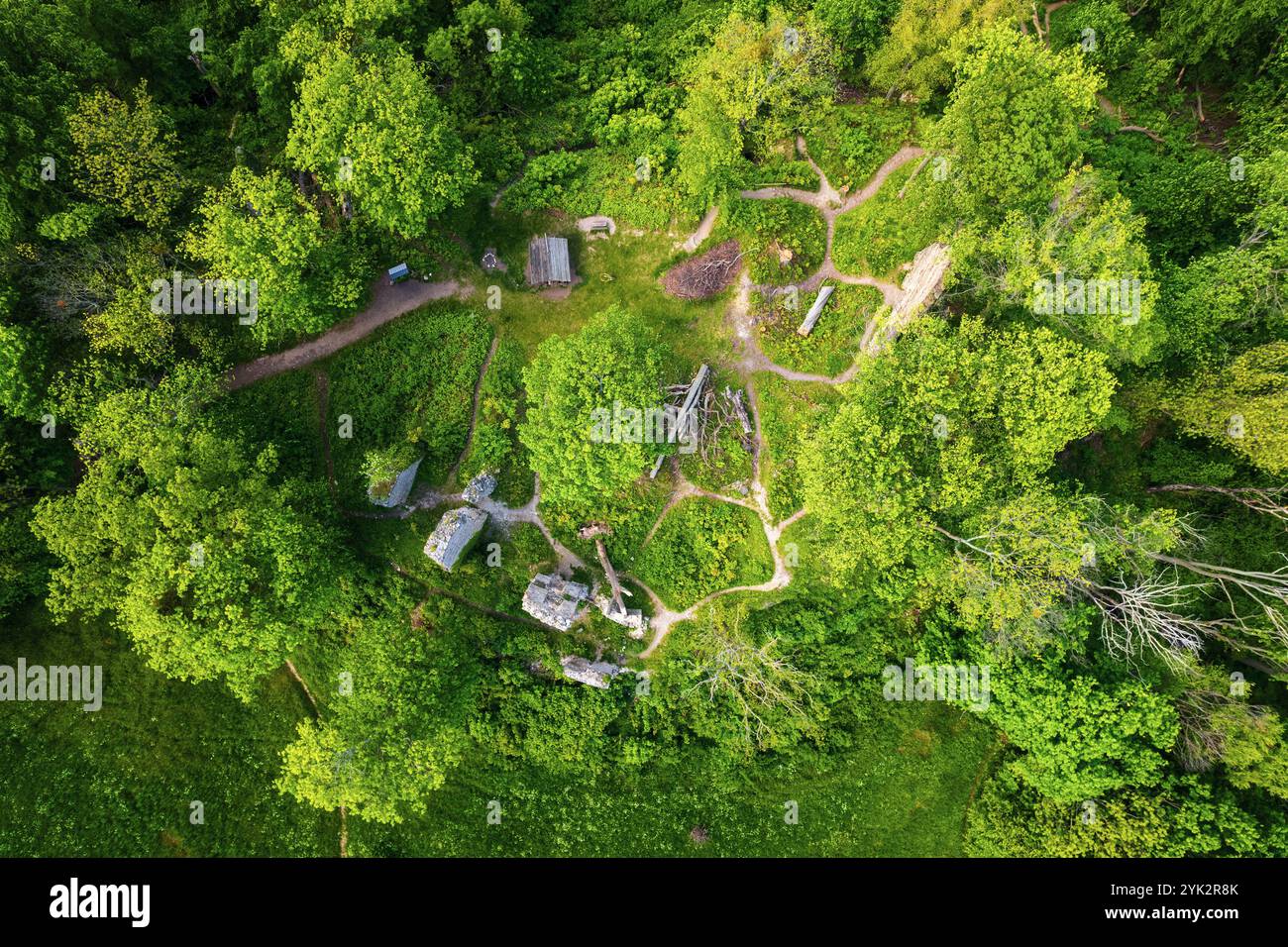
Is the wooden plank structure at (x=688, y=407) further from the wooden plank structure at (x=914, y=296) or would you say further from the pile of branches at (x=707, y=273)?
the wooden plank structure at (x=914, y=296)

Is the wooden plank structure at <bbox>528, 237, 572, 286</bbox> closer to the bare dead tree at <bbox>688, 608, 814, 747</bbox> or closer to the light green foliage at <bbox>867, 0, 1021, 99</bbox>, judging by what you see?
the light green foliage at <bbox>867, 0, 1021, 99</bbox>

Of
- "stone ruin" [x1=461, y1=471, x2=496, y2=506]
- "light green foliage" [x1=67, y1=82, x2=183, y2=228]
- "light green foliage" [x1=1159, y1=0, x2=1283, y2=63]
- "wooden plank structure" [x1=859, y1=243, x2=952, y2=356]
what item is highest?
"light green foliage" [x1=1159, y1=0, x2=1283, y2=63]

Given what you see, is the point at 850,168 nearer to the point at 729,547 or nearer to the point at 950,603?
the point at 729,547

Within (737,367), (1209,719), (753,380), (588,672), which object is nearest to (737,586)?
(588,672)

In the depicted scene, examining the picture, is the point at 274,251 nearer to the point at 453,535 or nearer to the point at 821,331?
the point at 453,535

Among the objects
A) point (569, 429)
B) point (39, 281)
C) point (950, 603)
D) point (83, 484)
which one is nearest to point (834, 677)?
point (950, 603)

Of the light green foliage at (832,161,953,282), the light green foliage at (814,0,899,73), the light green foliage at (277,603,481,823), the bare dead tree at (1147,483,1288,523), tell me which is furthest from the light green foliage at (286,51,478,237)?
the bare dead tree at (1147,483,1288,523)
